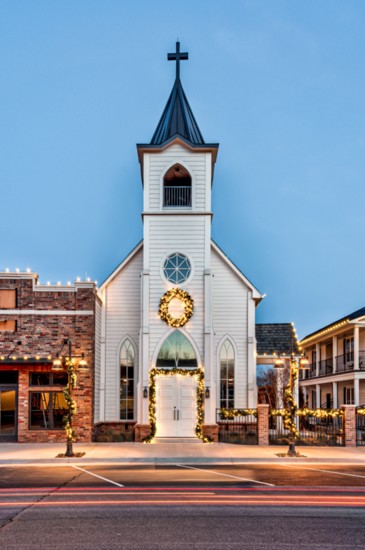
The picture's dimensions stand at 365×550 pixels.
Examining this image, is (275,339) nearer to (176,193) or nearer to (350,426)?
(350,426)

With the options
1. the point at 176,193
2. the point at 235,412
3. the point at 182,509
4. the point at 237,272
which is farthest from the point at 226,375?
the point at 182,509

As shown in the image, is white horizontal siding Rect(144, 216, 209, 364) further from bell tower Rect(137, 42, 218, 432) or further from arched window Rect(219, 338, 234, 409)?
arched window Rect(219, 338, 234, 409)

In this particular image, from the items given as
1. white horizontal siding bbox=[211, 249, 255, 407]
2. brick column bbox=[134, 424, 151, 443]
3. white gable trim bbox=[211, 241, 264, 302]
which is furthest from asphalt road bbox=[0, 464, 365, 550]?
white gable trim bbox=[211, 241, 264, 302]

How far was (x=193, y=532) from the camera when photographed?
33.7 ft

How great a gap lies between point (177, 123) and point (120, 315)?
9239 millimetres

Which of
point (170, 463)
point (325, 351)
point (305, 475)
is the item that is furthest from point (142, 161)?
point (325, 351)

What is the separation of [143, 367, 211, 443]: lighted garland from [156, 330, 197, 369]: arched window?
0.24m

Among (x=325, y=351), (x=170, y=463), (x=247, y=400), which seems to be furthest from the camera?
(x=325, y=351)

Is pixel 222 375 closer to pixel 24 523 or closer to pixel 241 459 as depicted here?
pixel 241 459

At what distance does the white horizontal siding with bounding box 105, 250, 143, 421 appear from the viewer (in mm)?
29641

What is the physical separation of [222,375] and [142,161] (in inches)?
413

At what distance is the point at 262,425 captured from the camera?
2605 cm

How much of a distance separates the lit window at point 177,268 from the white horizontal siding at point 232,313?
Result: 2.65 metres

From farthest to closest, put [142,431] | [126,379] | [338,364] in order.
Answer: [338,364] → [126,379] → [142,431]
